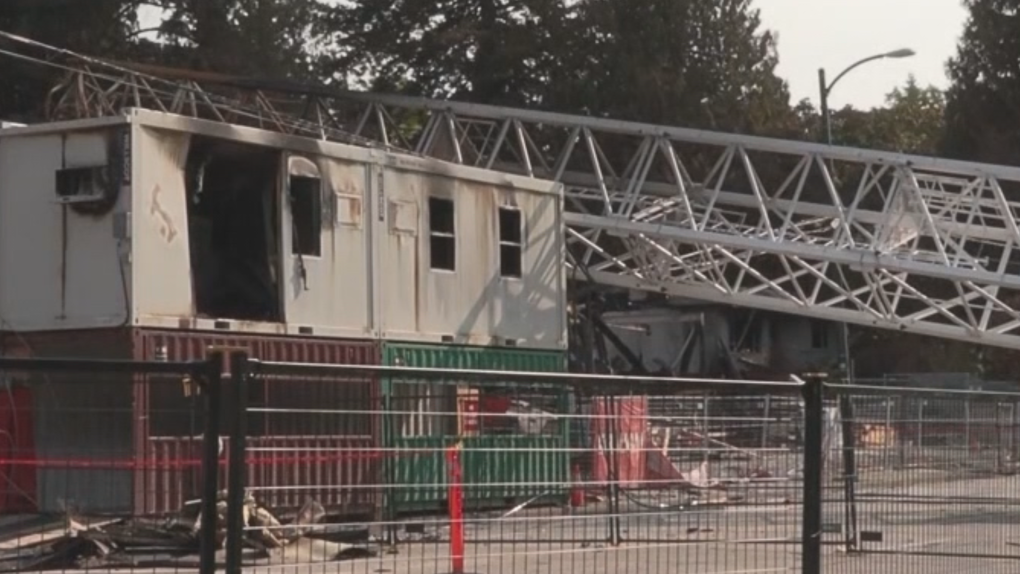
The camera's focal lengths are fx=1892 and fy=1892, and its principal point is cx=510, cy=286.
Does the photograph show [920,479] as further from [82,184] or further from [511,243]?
[511,243]

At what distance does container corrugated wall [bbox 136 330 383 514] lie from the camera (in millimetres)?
7332

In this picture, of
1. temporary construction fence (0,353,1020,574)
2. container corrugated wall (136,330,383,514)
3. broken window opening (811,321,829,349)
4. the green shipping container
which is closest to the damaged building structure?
temporary construction fence (0,353,1020,574)

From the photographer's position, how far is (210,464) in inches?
273

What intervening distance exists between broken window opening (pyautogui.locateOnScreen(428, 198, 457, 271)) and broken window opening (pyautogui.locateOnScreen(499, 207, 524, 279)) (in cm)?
116

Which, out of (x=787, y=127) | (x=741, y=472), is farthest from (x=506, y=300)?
(x=787, y=127)

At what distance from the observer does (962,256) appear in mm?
33062

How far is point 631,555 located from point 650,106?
4416cm

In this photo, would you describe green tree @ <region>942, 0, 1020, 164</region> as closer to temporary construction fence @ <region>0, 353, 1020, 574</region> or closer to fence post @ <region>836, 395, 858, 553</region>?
fence post @ <region>836, 395, 858, 553</region>

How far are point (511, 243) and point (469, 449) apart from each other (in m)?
16.0

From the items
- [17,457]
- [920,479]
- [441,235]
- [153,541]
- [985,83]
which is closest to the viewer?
[17,457]

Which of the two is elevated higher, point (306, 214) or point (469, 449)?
point (306, 214)

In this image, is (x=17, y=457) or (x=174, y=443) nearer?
(x=17, y=457)

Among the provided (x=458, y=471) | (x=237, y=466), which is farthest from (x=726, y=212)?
(x=237, y=466)

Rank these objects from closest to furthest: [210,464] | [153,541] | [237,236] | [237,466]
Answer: [210,464] < [237,466] < [153,541] < [237,236]
